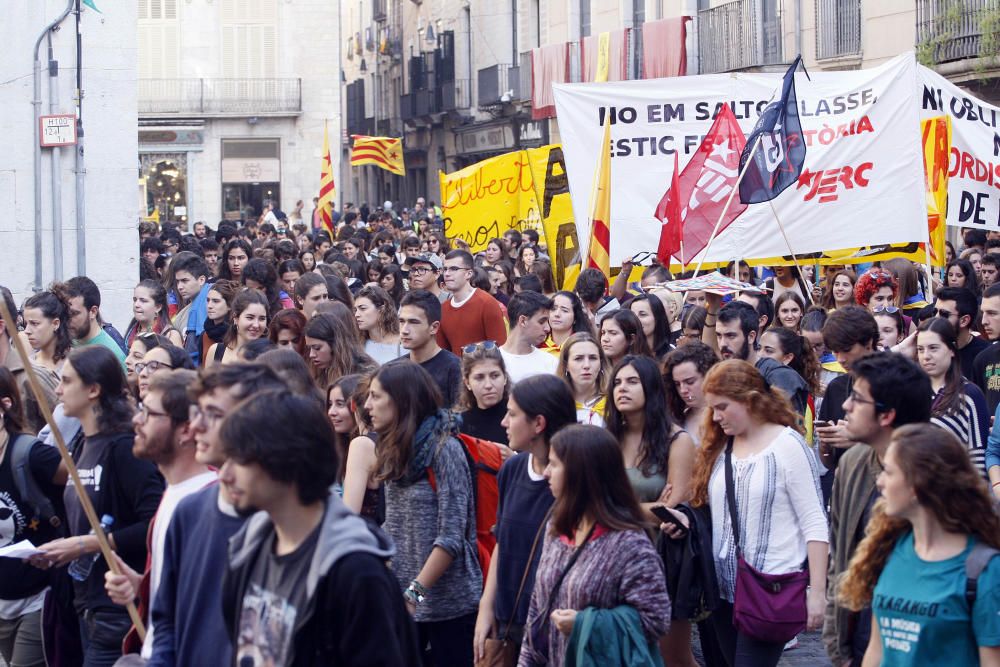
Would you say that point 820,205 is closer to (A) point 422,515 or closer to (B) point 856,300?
(B) point 856,300

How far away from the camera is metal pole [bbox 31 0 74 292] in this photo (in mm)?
13555

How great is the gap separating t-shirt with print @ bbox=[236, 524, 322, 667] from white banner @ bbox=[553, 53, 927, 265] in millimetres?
7898

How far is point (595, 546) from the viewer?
14.3 feet

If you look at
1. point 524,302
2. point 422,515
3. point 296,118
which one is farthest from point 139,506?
point 296,118

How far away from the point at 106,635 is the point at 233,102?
44.1 m

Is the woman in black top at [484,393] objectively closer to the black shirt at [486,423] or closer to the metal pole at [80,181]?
the black shirt at [486,423]

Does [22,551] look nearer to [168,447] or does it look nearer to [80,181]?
[168,447]

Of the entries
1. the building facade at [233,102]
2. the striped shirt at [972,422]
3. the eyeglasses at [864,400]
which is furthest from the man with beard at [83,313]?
the building facade at [233,102]

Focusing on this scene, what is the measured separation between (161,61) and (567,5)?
18.2 meters

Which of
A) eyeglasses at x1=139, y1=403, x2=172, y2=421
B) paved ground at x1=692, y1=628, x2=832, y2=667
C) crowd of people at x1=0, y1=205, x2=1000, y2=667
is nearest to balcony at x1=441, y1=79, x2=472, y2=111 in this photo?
crowd of people at x1=0, y1=205, x2=1000, y2=667

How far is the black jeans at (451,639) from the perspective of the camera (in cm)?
538

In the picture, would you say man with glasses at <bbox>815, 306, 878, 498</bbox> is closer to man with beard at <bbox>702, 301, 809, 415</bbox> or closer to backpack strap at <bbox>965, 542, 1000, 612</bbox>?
man with beard at <bbox>702, 301, 809, 415</bbox>

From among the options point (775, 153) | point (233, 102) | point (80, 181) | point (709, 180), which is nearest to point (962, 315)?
point (775, 153)

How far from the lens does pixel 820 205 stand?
10766mm
